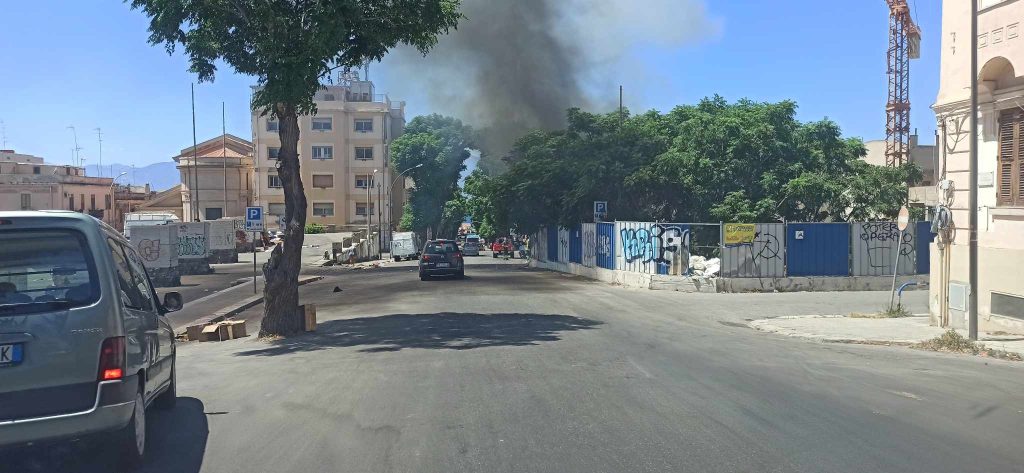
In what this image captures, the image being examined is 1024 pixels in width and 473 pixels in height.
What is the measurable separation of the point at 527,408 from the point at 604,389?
50.6 inches

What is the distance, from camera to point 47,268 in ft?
17.4

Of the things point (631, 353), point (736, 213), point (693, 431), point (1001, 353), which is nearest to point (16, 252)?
point (693, 431)

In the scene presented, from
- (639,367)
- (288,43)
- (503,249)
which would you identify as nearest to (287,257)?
(288,43)

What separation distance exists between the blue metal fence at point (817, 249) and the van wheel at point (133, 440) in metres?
21.7

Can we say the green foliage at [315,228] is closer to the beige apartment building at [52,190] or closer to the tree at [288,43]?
the beige apartment building at [52,190]

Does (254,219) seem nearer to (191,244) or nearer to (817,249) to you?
(817,249)

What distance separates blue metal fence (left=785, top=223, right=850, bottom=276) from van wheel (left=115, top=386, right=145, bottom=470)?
21.7 m

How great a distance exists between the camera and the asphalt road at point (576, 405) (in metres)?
5.86

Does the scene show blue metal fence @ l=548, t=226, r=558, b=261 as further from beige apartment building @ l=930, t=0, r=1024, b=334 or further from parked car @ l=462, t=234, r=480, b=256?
parked car @ l=462, t=234, r=480, b=256

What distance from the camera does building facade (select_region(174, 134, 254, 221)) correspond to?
75688mm

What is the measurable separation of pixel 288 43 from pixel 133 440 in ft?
32.6

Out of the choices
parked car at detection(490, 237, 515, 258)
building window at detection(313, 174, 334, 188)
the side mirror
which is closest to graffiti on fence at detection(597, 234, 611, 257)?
the side mirror

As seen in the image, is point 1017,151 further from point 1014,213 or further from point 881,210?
point 881,210

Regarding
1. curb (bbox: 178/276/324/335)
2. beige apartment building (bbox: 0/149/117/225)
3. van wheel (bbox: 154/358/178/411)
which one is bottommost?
curb (bbox: 178/276/324/335)
